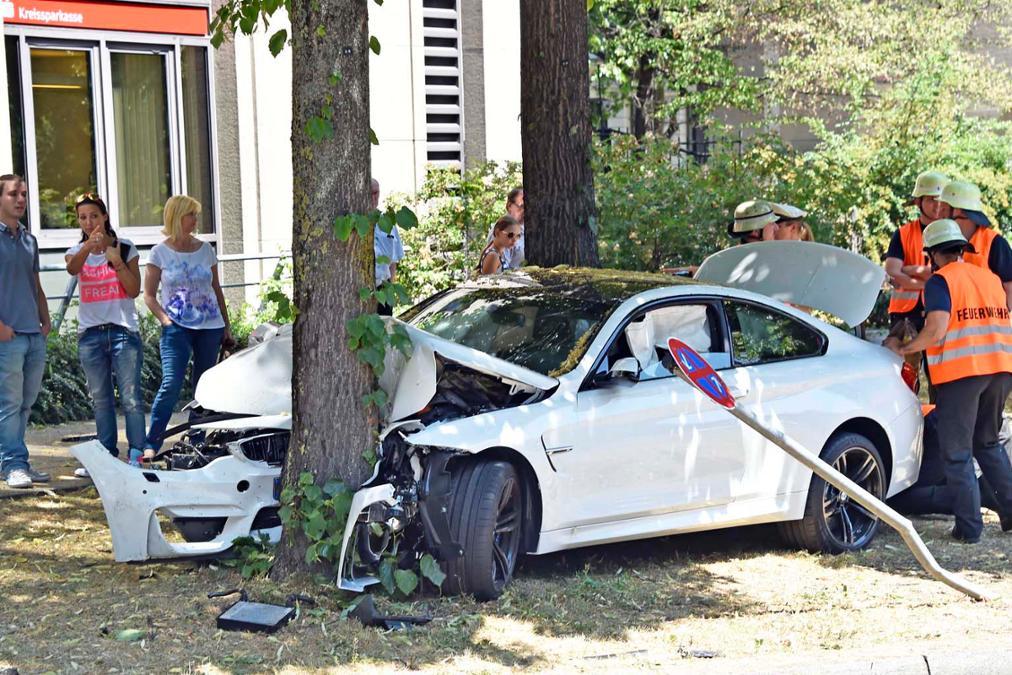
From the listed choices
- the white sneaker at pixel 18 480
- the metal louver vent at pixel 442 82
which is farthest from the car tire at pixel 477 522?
the metal louver vent at pixel 442 82

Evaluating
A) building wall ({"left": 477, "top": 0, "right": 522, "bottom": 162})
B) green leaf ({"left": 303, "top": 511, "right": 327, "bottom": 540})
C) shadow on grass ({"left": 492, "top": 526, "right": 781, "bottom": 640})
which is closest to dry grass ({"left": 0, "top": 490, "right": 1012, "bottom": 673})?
shadow on grass ({"left": 492, "top": 526, "right": 781, "bottom": 640})

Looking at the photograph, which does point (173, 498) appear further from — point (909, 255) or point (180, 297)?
point (909, 255)

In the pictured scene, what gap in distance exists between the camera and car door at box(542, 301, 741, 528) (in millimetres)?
6664

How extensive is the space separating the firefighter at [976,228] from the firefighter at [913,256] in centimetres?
9

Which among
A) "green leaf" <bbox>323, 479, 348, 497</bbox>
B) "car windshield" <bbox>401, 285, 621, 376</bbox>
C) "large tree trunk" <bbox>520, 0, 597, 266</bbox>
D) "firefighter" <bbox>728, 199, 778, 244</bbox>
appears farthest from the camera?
"firefighter" <bbox>728, 199, 778, 244</bbox>

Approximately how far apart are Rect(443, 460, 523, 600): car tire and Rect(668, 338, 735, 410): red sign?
958mm

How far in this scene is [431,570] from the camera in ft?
20.3

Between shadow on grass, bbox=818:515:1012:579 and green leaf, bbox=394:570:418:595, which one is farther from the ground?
green leaf, bbox=394:570:418:595

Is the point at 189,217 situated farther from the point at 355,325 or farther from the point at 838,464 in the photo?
the point at 838,464

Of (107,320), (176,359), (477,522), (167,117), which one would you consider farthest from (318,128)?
(167,117)

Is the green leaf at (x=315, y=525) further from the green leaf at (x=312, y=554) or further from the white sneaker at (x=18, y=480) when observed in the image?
the white sneaker at (x=18, y=480)

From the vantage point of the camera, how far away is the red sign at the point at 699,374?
5992 mm

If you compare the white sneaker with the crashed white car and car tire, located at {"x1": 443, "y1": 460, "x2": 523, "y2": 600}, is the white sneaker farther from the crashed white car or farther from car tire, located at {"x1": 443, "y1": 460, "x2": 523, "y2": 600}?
car tire, located at {"x1": 443, "y1": 460, "x2": 523, "y2": 600}

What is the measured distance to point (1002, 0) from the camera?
2086cm
